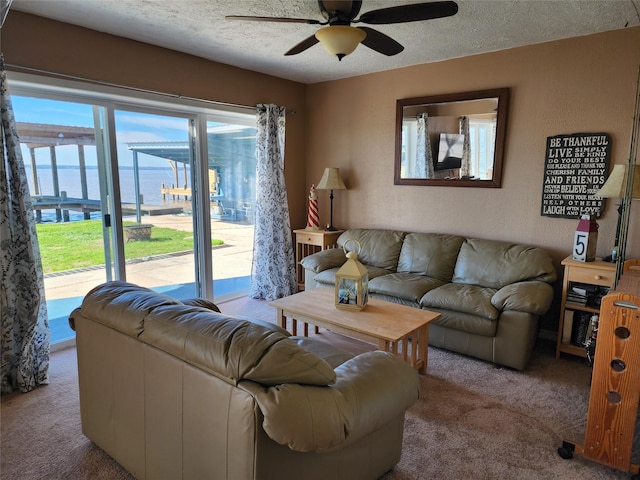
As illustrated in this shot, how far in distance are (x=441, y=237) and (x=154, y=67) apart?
307cm

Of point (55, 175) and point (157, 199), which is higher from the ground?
point (55, 175)

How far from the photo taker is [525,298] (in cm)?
295

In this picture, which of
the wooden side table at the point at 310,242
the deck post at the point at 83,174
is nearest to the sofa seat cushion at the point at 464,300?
the wooden side table at the point at 310,242

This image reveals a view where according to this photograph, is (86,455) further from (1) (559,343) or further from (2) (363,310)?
(1) (559,343)

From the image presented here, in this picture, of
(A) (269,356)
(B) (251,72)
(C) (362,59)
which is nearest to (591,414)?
(A) (269,356)

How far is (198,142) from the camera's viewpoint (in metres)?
4.18

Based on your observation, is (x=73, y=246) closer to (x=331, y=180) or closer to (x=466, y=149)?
(x=331, y=180)

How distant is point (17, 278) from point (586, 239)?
404 cm

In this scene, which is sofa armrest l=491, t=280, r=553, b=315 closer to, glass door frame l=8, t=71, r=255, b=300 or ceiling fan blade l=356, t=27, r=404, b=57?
ceiling fan blade l=356, t=27, r=404, b=57

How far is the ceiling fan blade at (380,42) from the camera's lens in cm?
243

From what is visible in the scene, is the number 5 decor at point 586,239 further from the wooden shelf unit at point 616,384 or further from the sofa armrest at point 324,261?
the sofa armrest at point 324,261

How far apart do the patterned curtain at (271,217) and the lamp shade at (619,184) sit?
9.93 ft

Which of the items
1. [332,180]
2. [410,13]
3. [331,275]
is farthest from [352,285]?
[332,180]

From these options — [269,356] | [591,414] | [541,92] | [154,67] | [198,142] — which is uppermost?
[154,67]
